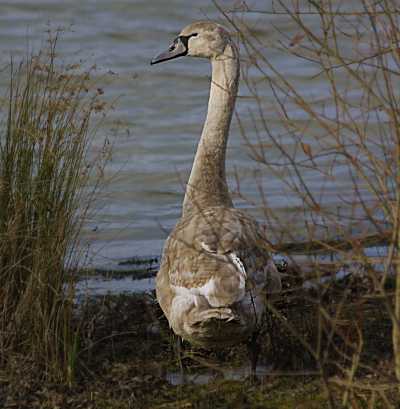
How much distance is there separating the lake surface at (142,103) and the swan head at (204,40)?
73 cm

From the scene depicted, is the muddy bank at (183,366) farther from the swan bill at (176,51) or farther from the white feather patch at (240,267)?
the swan bill at (176,51)

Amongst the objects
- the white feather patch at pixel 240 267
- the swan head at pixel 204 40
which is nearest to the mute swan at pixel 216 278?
the white feather patch at pixel 240 267

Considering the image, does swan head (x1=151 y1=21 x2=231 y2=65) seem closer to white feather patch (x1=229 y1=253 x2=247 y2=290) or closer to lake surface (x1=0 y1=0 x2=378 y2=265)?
lake surface (x1=0 y1=0 x2=378 y2=265)

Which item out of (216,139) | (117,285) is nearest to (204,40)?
(216,139)

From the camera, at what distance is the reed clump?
5488mm

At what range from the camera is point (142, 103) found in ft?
46.7

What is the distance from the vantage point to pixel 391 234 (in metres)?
3.93

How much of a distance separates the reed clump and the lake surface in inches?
85.1

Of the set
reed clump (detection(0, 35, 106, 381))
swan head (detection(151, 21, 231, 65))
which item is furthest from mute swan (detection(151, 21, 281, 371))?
swan head (detection(151, 21, 231, 65))

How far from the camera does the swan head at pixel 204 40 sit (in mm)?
7539

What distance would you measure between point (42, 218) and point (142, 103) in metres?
8.51

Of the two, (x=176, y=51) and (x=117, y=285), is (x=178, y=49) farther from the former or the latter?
(x=117, y=285)

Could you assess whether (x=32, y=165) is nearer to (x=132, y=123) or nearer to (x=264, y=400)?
(x=264, y=400)

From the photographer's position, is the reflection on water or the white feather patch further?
the reflection on water
